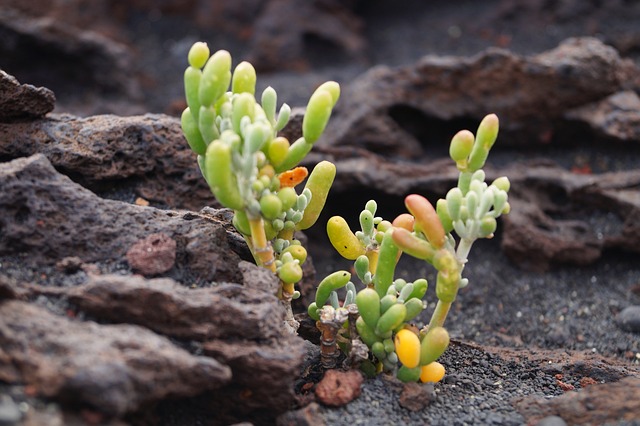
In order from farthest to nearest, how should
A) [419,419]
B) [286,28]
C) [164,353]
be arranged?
[286,28], [419,419], [164,353]

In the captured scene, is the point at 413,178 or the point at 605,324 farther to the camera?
the point at 413,178

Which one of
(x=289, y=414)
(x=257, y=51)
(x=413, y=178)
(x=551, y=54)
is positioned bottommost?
(x=289, y=414)

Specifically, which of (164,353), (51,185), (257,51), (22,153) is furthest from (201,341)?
(257,51)

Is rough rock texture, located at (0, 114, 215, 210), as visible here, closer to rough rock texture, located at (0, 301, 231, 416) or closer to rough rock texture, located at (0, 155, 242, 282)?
rough rock texture, located at (0, 155, 242, 282)

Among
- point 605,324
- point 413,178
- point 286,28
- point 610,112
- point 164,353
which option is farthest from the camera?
point 286,28

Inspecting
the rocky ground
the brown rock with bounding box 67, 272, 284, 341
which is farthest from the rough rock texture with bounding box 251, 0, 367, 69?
the brown rock with bounding box 67, 272, 284, 341

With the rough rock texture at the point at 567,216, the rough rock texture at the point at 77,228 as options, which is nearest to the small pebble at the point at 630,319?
the rough rock texture at the point at 567,216

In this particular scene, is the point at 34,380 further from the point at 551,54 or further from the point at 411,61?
the point at 411,61

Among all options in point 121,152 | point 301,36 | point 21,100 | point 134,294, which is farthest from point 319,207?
point 301,36
